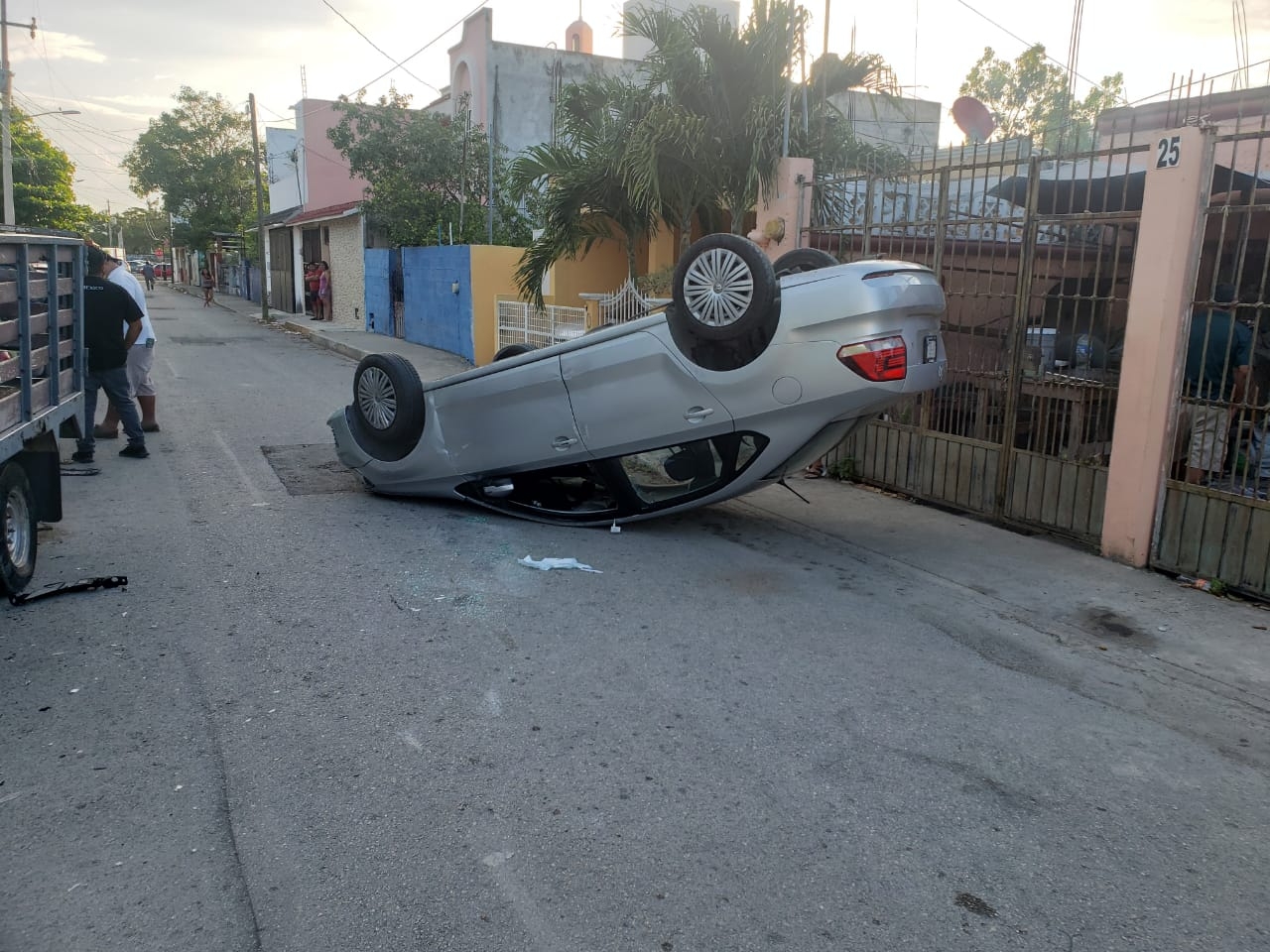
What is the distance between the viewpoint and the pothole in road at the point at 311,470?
8.17 metres

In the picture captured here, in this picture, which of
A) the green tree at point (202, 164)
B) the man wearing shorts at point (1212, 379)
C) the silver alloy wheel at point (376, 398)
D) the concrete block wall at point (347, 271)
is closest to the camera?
the man wearing shorts at point (1212, 379)

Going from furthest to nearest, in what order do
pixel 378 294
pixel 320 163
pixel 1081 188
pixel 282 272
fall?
pixel 282 272 < pixel 320 163 < pixel 378 294 < pixel 1081 188

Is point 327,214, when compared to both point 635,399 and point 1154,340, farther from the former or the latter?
point 1154,340

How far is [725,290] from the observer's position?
583 cm

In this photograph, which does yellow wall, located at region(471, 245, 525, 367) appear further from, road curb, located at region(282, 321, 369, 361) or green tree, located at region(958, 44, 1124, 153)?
green tree, located at region(958, 44, 1124, 153)

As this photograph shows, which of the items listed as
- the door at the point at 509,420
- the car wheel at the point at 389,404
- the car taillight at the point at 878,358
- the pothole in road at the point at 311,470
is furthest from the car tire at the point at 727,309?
the pothole in road at the point at 311,470

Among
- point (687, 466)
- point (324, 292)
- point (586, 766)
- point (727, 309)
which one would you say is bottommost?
point (586, 766)

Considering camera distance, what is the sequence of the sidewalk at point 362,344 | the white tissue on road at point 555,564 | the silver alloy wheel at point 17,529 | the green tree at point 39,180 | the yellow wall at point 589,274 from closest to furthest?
the silver alloy wheel at point 17,529, the white tissue on road at point 555,564, the yellow wall at point 589,274, the sidewalk at point 362,344, the green tree at point 39,180

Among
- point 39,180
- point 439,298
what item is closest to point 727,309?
point 439,298

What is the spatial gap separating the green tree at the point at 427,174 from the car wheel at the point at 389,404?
15.4m

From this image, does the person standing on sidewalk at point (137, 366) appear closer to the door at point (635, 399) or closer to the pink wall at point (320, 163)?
the door at point (635, 399)

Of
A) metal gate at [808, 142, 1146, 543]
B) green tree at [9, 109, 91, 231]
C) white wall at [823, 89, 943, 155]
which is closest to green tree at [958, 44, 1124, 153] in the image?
white wall at [823, 89, 943, 155]

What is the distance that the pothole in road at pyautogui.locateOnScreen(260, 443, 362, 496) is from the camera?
817 centimetres

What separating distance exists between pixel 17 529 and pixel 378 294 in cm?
2054
